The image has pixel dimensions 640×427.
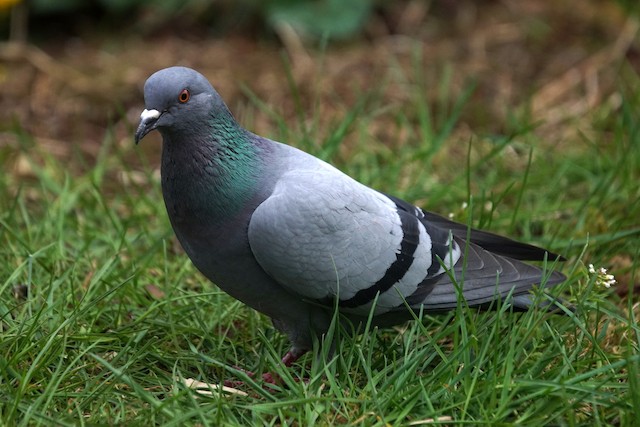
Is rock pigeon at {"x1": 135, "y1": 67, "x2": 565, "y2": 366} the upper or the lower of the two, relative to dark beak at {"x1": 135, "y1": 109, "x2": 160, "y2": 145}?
lower

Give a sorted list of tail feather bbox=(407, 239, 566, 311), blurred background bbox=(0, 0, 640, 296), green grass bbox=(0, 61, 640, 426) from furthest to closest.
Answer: blurred background bbox=(0, 0, 640, 296) < tail feather bbox=(407, 239, 566, 311) < green grass bbox=(0, 61, 640, 426)

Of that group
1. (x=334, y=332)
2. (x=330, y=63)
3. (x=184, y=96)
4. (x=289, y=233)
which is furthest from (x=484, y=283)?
(x=330, y=63)

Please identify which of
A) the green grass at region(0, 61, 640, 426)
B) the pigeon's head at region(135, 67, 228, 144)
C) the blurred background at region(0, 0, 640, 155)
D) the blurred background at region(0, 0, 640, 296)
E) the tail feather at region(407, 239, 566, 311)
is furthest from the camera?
the blurred background at region(0, 0, 640, 155)

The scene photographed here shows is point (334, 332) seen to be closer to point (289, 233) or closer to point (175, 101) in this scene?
point (289, 233)

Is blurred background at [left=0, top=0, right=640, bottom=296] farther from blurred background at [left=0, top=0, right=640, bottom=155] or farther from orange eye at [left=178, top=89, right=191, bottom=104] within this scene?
orange eye at [left=178, top=89, right=191, bottom=104]

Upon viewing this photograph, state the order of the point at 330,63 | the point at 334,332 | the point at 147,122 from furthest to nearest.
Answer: the point at 330,63, the point at 334,332, the point at 147,122

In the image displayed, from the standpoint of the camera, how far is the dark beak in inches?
134

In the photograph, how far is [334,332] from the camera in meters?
3.72

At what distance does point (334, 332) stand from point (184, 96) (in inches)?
45.1

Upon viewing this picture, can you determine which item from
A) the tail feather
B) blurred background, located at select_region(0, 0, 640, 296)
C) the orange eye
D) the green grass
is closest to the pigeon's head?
the orange eye

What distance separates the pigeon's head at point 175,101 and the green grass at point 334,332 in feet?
2.44

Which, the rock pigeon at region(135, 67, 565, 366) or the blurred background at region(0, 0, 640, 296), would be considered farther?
the blurred background at region(0, 0, 640, 296)

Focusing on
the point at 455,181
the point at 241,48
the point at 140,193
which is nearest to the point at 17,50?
the point at 241,48

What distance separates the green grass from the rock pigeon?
0.15 meters
